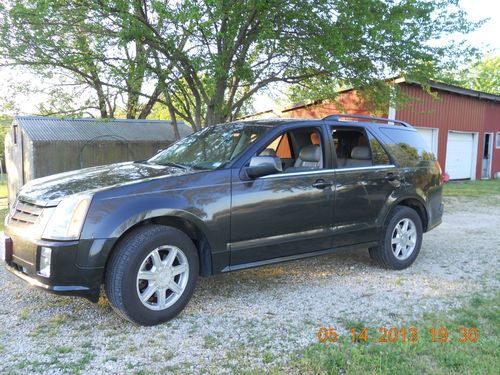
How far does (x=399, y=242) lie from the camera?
17.8ft

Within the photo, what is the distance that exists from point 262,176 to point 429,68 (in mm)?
7711

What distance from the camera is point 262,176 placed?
4141 mm

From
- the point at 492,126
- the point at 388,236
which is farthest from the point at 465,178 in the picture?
the point at 388,236

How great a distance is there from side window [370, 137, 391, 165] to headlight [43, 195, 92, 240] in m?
3.39

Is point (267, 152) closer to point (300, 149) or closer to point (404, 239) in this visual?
point (300, 149)

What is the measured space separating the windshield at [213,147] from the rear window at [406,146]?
1873mm

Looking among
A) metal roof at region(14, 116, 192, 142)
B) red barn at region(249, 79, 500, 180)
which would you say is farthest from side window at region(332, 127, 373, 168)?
red barn at region(249, 79, 500, 180)

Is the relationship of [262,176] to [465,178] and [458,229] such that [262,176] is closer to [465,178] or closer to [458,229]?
[458,229]

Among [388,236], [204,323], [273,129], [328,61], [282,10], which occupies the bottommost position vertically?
[204,323]

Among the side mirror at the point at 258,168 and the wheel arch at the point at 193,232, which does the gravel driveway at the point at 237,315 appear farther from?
the side mirror at the point at 258,168

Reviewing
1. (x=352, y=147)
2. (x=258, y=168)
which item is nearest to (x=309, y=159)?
(x=352, y=147)

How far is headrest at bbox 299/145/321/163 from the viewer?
15.9ft

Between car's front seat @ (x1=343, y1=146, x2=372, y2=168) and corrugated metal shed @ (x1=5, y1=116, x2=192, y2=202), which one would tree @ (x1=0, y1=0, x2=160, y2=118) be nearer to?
corrugated metal shed @ (x1=5, y1=116, x2=192, y2=202)
